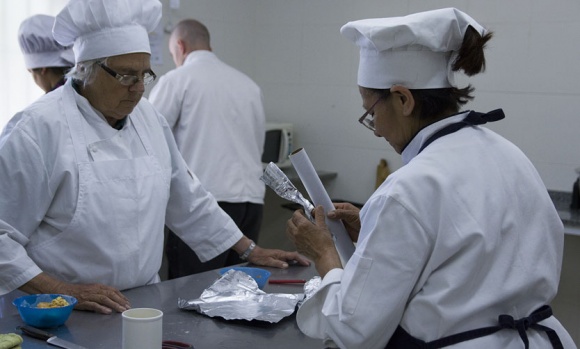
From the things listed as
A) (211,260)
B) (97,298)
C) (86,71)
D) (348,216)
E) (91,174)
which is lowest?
(211,260)

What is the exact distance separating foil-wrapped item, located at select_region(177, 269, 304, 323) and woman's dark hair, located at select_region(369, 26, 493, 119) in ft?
2.00

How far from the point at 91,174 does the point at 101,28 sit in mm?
405

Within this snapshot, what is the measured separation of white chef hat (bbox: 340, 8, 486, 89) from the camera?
1348 millimetres

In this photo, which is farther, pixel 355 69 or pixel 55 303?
pixel 355 69

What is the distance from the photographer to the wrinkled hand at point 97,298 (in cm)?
167

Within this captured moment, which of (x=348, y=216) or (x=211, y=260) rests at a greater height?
(x=348, y=216)

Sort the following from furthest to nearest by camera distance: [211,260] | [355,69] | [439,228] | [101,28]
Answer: [355,69], [211,260], [101,28], [439,228]

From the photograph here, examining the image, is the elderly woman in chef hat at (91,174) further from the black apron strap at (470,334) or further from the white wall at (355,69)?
the white wall at (355,69)

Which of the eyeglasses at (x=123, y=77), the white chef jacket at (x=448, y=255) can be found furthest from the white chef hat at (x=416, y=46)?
the eyeglasses at (x=123, y=77)

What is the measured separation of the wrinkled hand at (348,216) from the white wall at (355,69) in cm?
217

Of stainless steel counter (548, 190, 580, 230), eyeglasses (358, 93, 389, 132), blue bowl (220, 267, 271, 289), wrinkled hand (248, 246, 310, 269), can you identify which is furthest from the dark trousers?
eyeglasses (358, 93, 389, 132)

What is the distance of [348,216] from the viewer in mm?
1689

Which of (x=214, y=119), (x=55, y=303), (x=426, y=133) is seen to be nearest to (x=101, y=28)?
(x=55, y=303)

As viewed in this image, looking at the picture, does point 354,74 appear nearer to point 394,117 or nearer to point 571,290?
point 571,290
